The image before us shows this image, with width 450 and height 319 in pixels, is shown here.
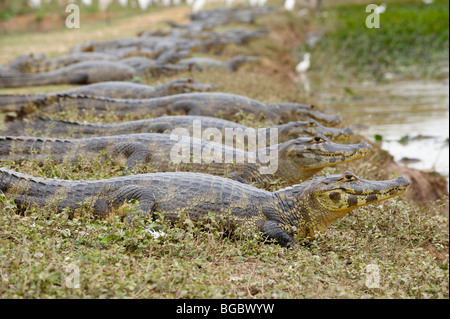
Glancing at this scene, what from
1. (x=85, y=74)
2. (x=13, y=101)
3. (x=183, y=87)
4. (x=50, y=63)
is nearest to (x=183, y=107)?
(x=183, y=87)

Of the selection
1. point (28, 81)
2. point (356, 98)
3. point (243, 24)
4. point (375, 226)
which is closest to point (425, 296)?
point (375, 226)

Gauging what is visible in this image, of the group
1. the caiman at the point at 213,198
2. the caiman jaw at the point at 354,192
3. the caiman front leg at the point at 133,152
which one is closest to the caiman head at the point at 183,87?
the caiman front leg at the point at 133,152

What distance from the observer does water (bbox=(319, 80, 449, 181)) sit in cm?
944

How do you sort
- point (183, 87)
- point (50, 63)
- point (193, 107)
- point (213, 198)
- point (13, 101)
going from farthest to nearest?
point (50, 63), point (183, 87), point (13, 101), point (193, 107), point (213, 198)

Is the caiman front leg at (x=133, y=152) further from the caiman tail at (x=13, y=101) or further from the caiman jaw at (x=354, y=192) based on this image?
the caiman tail at (x=13, y=101)

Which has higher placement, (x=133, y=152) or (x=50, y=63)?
(x=50, y=63)

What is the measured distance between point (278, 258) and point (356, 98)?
37.0ft

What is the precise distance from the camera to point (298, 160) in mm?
5734

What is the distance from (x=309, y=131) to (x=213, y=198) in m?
2.60

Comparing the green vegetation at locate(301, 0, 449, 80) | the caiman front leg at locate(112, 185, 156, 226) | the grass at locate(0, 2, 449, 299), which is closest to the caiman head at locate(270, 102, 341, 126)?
the grass at locate(0, 2, 449, 299)

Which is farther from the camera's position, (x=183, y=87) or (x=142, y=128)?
(x=183, y=87)

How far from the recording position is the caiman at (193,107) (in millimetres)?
8117

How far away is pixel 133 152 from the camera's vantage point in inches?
233

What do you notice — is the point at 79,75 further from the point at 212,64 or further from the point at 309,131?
the point at 309,131
